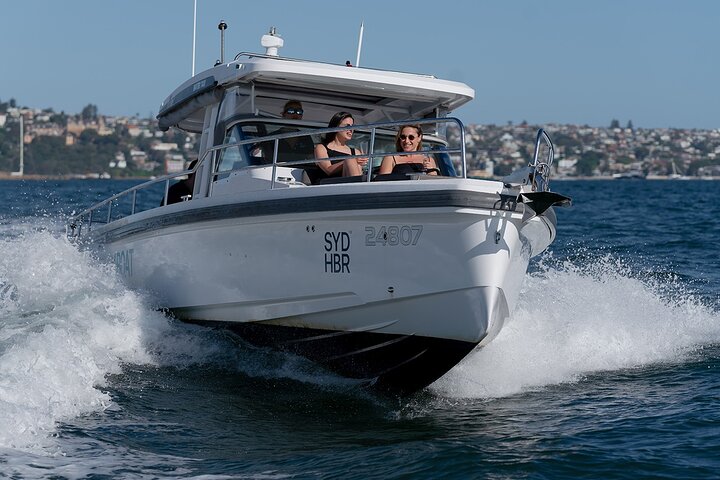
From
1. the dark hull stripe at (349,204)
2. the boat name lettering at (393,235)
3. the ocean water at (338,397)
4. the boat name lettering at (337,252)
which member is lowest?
the ocean water at (338,397)

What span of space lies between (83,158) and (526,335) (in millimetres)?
76913

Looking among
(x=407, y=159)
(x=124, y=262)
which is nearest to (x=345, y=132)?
(x=407, y=159)

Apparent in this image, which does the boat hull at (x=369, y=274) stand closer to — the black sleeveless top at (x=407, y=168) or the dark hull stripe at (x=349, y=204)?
the dark hull stripe at (x=349, y=204)

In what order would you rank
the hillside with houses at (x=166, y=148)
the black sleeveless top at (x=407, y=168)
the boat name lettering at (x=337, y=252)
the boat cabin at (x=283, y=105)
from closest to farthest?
the boat name lettering at (x=337, y=252)
the black sleeveless top at (x=407, y=168)
the boat cabin at (x=283, y=105)
the hillside with houses at (x=166, y=148)

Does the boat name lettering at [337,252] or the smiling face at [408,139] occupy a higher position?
the smiling face at [408,139]

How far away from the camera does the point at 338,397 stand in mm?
8117

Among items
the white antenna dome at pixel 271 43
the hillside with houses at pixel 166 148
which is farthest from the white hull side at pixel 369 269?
the hillside with houses at pixel 166 148

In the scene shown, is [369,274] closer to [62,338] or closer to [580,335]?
[62,338]

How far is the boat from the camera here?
7125 mm

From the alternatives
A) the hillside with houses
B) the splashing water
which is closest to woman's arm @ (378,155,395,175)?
the splashing water

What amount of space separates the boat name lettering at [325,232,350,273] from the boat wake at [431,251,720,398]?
1408 millimetres

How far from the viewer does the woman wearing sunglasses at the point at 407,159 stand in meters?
7.84

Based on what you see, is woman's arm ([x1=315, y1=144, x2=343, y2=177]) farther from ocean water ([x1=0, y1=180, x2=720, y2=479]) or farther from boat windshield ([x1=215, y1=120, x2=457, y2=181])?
ocean water ([x1=0, y1=180, x2=720, y2=479])

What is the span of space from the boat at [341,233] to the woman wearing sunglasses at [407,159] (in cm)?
13
